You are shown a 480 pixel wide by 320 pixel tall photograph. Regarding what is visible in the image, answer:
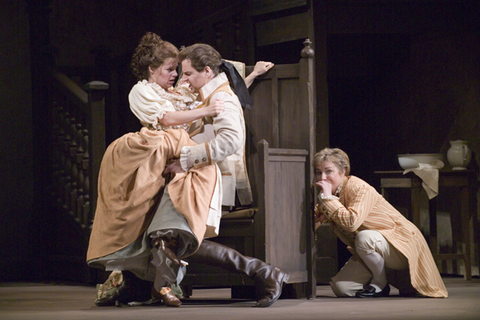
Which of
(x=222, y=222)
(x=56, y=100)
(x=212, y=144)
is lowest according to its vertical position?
(x=222, y=222)

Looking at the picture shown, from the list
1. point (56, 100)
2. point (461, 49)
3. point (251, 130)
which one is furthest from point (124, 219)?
point (461, 49)

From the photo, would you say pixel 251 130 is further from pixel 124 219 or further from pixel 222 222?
pixel 124 219

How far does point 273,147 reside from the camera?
4867 millimetres

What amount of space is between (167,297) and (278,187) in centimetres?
94

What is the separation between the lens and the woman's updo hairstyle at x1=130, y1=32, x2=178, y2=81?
4.43 metres

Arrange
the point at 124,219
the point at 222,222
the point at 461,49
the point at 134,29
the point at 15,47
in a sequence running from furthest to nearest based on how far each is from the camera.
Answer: the point at 134,29 < the point at 15,47 < the point at 461,49 < the point at 222,222 < the point at 124,219

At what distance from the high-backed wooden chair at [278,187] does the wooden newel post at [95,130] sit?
1.34m

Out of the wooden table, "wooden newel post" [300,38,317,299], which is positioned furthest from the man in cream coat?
the wooden table

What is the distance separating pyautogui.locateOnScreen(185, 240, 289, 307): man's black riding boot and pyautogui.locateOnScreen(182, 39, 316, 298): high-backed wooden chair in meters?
0.15

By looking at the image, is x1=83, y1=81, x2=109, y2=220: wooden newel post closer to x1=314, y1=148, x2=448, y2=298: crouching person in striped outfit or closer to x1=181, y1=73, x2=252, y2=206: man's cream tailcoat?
x1=181, y1=73, x2=252, y2=206: man's cream tailcoat

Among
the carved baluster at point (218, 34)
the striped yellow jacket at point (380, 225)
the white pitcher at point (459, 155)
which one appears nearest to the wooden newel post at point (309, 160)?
the striped yellow jacket at point (380, 225)

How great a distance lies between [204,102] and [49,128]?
264 centimetres

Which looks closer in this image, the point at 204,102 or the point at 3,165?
the point at 204,102

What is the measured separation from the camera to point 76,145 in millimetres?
6262
